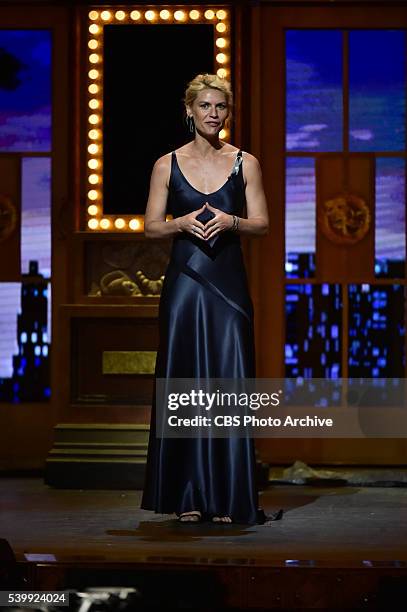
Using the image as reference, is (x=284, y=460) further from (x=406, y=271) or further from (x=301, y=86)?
(x=301, y=86)

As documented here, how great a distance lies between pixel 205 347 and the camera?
404 centimetres

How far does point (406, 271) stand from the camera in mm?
5719

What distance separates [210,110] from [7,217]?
2.05 m

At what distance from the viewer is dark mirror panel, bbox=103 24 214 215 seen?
5566 mm

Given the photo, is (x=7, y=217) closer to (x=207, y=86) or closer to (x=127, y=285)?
(x=127, y=285)

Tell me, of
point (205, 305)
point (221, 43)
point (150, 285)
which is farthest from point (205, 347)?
point (221, 43)

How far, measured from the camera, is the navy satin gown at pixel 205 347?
4004 millimetres

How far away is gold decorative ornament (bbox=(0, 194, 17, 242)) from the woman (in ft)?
6.14

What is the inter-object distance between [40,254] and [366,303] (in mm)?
1549

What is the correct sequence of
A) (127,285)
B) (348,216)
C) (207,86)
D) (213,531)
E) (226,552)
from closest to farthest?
1. (226,552)
2. (213,531)
3. (207,86)
4. (127,285)
5. (348,216)

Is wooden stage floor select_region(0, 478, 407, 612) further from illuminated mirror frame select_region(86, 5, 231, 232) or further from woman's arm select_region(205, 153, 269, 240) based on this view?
illuminated mirror frame select_region(86, 5, 231, 232)

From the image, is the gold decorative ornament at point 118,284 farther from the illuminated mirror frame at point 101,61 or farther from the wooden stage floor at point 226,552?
the wooden stage floor at point 226,552

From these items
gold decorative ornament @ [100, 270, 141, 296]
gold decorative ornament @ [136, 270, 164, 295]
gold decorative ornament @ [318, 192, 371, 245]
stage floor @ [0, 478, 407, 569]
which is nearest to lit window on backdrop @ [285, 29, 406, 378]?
gold decorative ornament @ [318, 192, 371, 245]

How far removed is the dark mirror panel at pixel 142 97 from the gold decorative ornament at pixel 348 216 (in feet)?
2.51
